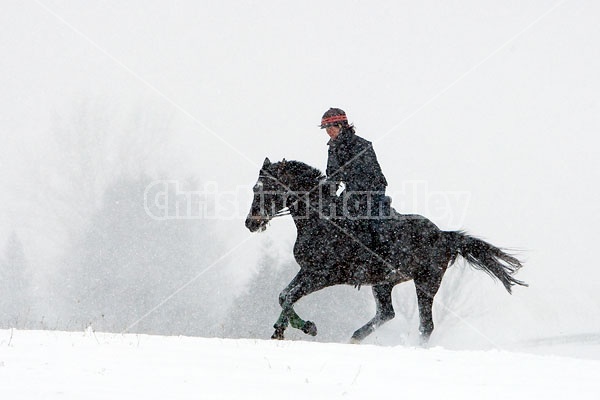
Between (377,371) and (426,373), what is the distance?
0.36 m

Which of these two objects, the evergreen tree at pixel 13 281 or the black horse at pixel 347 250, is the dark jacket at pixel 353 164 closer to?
the black horse at pixel 347 250

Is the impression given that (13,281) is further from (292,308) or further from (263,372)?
(263,372)

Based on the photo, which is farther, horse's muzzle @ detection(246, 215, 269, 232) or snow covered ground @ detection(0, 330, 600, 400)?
horse's muzzle @ detection(246, 215, 269, 232)

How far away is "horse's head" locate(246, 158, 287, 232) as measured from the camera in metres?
9.30

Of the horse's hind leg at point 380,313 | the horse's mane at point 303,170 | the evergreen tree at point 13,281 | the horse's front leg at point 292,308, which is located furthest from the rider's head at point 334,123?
the evergreen tree at point 13,281

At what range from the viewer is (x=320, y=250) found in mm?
8938

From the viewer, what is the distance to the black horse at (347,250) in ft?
29.1

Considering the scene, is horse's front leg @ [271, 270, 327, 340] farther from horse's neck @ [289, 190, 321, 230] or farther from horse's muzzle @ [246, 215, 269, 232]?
horse's muzzle @ [246, 215, 269, 232]

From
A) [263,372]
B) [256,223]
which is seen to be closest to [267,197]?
[256,223]

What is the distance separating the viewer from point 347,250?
29.8ft

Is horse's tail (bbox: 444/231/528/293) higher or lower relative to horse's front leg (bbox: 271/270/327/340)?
higher

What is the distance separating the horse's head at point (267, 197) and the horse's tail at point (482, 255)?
281cm

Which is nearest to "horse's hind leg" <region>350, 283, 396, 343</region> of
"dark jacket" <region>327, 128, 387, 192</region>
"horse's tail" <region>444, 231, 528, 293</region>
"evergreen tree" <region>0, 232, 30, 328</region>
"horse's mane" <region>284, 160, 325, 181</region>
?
"horse's tail" <region>444, 231, 528, 293</region>

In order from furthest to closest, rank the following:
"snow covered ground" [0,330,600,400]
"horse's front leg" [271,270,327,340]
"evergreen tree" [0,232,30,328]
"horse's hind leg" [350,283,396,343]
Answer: "evergreen tree" [0,232,30,328], "horse's hind leg" [350,283,396,343], "horse's front leg" [271,270,327,340], "snow covered ground" [0,330,600,400]
